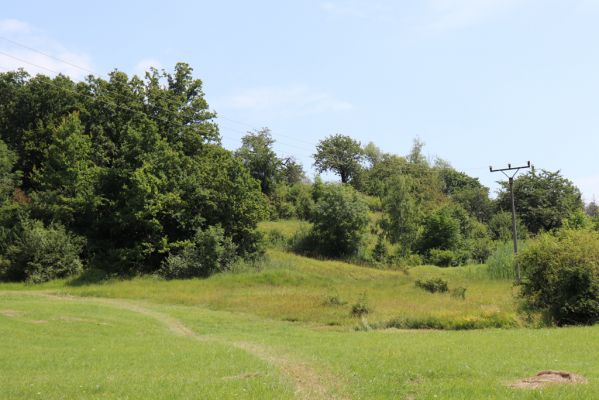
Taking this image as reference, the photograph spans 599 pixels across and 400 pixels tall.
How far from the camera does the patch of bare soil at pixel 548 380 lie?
35.1ft

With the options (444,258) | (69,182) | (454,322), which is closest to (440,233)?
(444,258)

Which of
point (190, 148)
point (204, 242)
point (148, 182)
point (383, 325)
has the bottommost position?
point (383, 325)

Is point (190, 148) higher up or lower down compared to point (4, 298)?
higher up

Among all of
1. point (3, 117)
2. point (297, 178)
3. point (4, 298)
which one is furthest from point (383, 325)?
point (297, 178)

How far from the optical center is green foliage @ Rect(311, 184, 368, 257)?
58.7 metres

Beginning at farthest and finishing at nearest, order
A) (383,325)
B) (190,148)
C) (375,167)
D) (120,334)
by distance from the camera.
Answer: (375,167), (190,148), (383,325), (120,334)

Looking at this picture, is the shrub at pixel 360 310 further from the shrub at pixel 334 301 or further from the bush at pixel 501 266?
the bush at pixel 501 266

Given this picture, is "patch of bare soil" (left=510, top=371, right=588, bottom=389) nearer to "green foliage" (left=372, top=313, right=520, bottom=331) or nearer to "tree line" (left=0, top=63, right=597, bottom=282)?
"green foliage" (left=372, top=313, right=520, bottom=331)

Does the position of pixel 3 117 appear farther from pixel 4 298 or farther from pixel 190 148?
pixel 4 298

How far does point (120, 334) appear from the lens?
22.7 meters

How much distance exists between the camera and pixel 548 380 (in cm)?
1110

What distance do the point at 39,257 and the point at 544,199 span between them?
68.2 m

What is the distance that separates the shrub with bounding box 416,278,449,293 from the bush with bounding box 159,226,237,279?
16.4m

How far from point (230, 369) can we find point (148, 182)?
3378 cm
